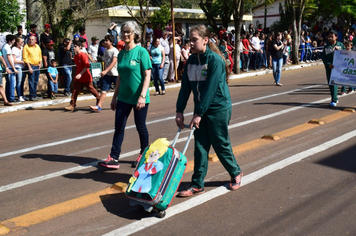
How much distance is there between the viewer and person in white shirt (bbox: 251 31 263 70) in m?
20.8

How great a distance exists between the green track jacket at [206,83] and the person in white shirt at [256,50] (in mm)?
16335

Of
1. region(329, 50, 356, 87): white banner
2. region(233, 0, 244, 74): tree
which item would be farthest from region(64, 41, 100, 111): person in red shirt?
region(233, 0, 244, 74): tree

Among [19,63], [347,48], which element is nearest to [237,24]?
[347,48]

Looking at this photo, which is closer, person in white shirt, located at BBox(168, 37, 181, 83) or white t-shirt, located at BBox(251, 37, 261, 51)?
person in white shirt, located at BBox(168, 37, 181, 83)

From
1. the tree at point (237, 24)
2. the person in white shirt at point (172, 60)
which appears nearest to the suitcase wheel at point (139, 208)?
the person in white shirt at point (172, 60)

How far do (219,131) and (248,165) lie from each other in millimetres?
1506

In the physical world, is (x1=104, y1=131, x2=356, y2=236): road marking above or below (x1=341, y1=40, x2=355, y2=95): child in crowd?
below

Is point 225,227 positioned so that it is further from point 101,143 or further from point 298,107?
point 298,107

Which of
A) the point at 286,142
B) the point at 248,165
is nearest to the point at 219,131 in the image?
the point at 248,165

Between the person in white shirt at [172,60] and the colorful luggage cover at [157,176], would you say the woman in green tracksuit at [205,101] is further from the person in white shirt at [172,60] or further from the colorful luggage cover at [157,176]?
the person in white shirt at [172,60]

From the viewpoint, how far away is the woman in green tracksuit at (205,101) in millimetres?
4746

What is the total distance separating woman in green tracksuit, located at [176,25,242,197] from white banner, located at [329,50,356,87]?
7367 millimetres

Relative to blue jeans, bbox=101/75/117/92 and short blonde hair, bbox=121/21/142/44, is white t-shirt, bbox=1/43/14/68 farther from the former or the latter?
short blonde hair, bbox=121/21/142/44

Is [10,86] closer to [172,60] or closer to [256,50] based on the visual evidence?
[172,60]
